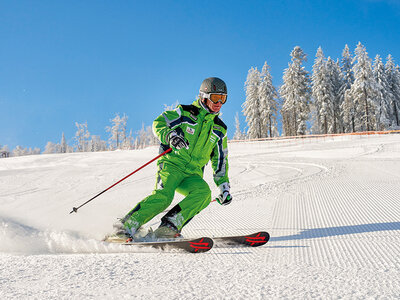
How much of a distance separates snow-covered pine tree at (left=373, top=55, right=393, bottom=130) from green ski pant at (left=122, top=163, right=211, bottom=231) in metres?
42.0

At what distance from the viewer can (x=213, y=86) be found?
3379 mm

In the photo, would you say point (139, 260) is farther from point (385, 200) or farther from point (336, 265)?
point (385, 200)

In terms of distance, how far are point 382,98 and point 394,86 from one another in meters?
7.21

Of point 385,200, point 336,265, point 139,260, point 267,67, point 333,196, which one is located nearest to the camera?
point 336,265

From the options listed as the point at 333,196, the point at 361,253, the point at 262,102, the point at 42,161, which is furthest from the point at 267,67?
the point at 361,253

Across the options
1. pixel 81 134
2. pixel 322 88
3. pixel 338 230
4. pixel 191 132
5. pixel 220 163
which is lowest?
pixel 338 230

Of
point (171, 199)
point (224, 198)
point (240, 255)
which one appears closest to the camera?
point (240, 255)

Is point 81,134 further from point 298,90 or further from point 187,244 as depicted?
point 187,244

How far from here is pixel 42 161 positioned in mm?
17297

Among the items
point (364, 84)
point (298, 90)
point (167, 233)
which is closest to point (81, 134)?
point (298, 90)

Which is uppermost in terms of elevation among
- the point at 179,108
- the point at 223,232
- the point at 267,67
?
the point at 267,67

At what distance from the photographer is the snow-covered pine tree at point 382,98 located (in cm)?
3831

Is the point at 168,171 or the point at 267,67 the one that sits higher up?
the point at 267,67

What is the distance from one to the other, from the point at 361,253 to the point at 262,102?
1606 inches
